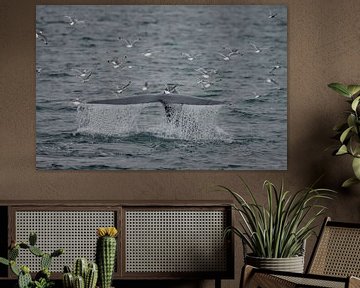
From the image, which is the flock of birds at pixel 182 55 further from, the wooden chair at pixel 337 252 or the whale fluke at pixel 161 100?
the wooden chair at pixel 337 252

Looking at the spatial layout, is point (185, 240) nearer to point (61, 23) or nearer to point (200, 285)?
point (200, 285)

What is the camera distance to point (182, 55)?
5816 millimetres

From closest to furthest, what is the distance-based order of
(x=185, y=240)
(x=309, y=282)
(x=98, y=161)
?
1. (x=309, y=282)
2. (x=185, y=240)
3. (x=98, y=161)

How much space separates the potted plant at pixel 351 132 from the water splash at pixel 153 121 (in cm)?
84

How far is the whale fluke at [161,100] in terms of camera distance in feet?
19.1

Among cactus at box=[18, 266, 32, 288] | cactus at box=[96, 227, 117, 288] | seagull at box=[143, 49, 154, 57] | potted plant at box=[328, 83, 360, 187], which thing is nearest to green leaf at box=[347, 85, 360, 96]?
potted plant at box=[328, 83, 360, 187]

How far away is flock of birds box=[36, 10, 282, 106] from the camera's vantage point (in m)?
5.81

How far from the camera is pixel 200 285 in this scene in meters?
5.81

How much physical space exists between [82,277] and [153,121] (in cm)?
205

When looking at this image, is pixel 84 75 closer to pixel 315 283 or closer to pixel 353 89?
pixel 353 89

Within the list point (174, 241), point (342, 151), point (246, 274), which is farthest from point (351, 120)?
point (246, 274)

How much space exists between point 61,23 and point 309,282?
2851mm

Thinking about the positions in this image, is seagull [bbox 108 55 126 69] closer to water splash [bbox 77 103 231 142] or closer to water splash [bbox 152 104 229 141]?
water splash [bbox 77 103 231 142]

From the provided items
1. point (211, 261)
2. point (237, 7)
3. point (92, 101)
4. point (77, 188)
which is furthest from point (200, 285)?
point (237, 7)
